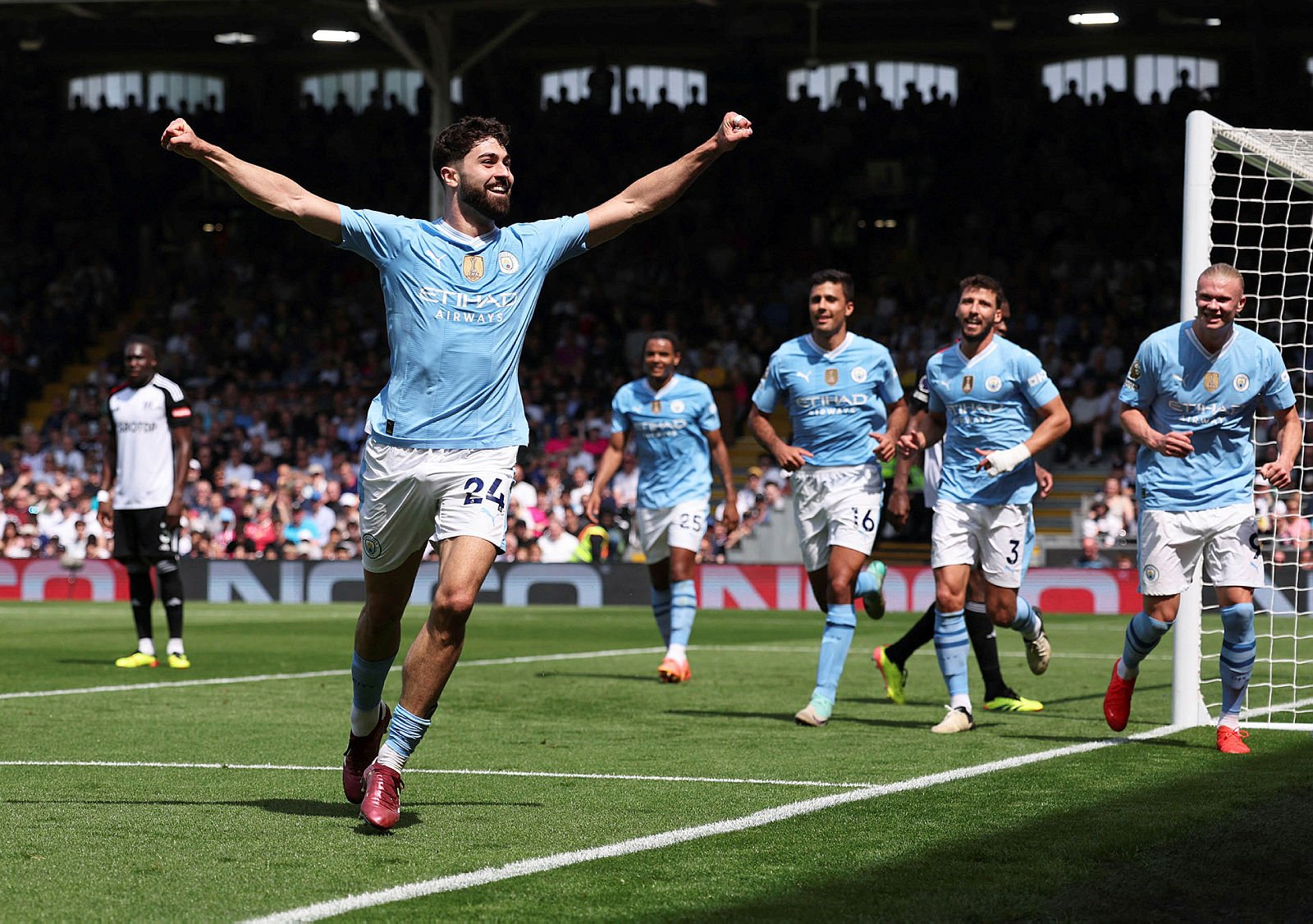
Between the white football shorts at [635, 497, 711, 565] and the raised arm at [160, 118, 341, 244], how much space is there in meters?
6.60

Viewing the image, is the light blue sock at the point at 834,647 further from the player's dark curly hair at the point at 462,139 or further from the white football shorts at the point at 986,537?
the player's dark curly hair at the point at 462,139

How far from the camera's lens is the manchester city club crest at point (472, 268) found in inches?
233

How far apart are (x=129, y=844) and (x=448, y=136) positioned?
7.90 ft

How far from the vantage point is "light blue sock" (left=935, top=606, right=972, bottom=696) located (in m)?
8.99

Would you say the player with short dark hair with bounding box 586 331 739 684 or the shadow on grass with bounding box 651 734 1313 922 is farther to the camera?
the player with short dark hair with bounding box 586 331 739 684

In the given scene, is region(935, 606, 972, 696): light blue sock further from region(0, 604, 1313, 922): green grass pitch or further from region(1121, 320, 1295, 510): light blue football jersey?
region(1121, 320, 1295, 510): light blue football jersey

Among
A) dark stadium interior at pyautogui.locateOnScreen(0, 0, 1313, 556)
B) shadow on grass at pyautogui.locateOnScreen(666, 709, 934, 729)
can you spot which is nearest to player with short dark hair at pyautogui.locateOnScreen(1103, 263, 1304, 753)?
shadow on grass at pyautogui.locateOnScreen(666, 709, 934, 729)

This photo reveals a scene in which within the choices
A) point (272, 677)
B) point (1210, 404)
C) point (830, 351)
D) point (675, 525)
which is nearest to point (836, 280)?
point (830, 351)

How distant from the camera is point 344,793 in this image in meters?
6.19

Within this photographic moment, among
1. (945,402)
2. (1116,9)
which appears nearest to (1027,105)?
(1116,9)

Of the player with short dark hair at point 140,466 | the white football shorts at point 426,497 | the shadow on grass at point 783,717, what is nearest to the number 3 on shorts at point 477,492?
the white football shorts at point 426,497

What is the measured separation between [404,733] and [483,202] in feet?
5.58

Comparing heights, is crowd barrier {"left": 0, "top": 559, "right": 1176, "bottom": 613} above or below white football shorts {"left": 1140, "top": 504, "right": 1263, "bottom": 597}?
below

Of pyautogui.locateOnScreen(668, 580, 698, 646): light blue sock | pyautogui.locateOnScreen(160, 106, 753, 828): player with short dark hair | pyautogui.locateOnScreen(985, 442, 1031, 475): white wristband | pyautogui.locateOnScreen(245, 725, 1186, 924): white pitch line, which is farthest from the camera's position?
pyautogui.locateOnScreen(668, 580, 698, 646): light blue sock
